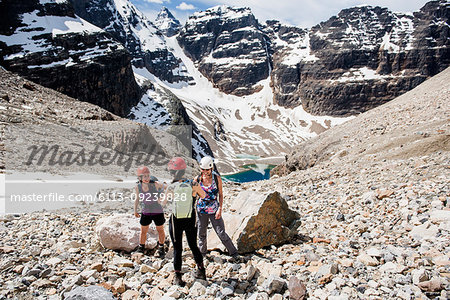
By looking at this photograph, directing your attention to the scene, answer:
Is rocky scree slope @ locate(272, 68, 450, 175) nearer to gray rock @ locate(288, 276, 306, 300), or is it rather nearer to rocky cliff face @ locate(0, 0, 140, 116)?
gray rock @ locate(288, 276, 306, 300)

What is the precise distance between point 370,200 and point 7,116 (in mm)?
24994

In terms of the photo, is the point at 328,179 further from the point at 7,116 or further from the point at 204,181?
the point at 7,116

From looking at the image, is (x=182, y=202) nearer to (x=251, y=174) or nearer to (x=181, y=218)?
(x=181, y=218)

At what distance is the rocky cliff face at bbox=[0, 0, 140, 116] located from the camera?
8400 cm

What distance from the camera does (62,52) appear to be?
91.2 metres

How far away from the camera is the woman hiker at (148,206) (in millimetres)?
7191

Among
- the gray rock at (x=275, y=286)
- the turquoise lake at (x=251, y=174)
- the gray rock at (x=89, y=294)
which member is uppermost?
the gray rock at (x=275, y=286)

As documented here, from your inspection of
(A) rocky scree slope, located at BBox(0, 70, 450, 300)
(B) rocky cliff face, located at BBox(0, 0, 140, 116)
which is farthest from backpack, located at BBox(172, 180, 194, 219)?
(B) rocky cliff face, located at BBox(0, 0, 140, 116)

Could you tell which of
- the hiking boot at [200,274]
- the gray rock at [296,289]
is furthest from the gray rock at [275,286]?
the hiking boot at [200,274]

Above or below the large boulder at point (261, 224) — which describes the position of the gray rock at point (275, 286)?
below

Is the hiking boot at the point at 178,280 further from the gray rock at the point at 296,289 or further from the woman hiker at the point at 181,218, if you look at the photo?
the gray rock at the point at 296,289

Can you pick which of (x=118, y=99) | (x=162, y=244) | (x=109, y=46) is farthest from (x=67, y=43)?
(x=162, y=244)

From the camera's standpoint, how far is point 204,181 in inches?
265

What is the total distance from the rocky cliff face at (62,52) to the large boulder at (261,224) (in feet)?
326
